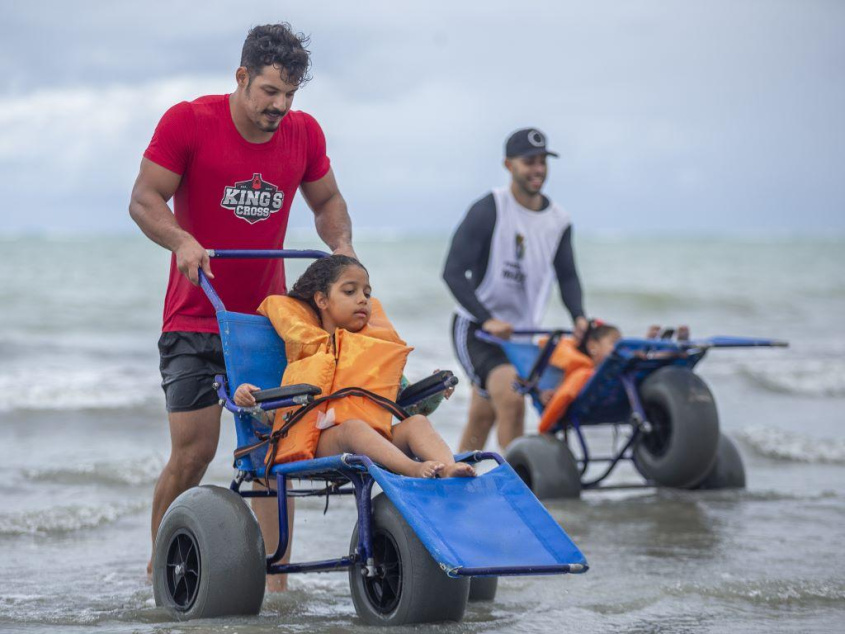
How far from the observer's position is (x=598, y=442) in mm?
10703

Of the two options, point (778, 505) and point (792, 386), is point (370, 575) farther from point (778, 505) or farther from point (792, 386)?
point (792, 386)

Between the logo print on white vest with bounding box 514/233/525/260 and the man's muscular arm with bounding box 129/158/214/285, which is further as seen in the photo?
the logo print on white vest with bounding box 514/233/525/260

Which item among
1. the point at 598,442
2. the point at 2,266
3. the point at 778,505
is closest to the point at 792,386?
the point at 598,442

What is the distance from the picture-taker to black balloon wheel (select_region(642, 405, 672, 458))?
7262 mm

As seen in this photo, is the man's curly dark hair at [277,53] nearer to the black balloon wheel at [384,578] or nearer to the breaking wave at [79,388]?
the black balloon wheel at [384,578]

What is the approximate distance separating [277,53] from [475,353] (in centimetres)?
350

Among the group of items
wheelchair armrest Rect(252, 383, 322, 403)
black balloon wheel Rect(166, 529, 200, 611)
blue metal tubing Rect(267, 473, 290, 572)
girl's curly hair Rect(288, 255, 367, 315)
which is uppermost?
girl's curly hair Rect(288, 255, 367, 315)

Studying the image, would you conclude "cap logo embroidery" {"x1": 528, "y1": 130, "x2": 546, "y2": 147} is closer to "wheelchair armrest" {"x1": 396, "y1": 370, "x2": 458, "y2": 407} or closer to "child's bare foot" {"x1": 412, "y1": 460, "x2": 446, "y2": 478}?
"wheelchair armrest" {"x1": 396, "y1": 370, "x2": 458, "y2": 407}

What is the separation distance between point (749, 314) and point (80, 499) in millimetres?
18379

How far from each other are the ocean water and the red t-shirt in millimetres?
1287

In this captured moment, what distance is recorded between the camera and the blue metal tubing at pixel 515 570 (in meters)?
3.67

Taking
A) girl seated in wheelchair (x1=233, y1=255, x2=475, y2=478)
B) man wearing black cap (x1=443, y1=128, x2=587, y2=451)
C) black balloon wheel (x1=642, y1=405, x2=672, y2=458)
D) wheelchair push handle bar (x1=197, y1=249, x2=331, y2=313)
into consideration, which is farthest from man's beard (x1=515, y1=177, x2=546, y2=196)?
girl seated in wheelchair (x1=233, y1=255, x2=475, y2=478)

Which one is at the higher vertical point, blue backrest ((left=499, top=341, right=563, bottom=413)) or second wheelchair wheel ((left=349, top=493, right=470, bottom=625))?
blue backrest ((left=499, top=341, right=563, bottom=413))

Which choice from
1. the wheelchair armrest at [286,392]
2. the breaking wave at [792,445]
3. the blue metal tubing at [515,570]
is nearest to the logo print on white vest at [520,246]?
the breaking wave at [792,445]
